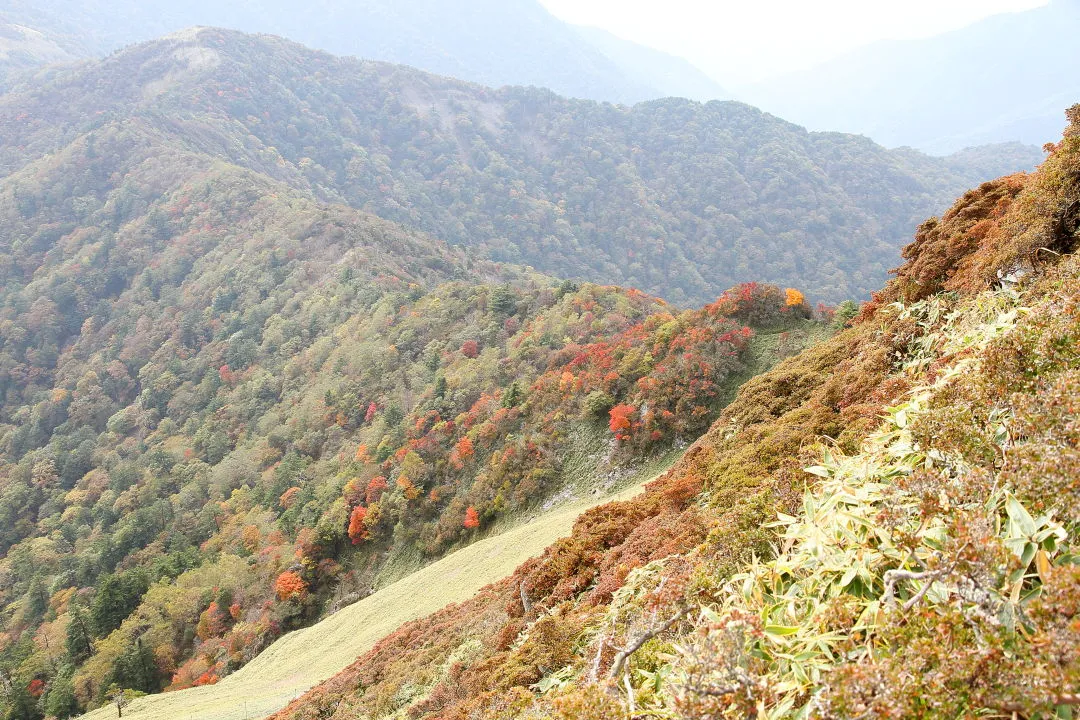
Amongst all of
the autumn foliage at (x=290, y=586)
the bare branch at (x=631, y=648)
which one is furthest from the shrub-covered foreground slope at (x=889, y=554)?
the autumn foliage at (x=290, y=586)

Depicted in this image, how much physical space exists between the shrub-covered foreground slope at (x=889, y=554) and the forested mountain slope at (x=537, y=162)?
5105 inches

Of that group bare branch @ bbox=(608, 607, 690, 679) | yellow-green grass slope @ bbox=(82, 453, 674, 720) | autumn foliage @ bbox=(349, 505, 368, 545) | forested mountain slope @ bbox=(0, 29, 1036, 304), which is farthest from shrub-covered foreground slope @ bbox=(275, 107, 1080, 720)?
forested mountain slope @ bbox=(0, 29, 1036, 304)

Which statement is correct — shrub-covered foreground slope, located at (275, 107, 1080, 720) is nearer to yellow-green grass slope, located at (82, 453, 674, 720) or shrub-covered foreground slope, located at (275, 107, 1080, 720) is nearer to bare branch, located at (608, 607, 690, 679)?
bare branch, located at (608, 607, 690, 679)

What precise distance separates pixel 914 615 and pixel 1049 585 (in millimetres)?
665

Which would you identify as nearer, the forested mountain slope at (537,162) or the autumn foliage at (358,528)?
the autumn foliage at (358,528)

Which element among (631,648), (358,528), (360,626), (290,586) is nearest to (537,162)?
(358,528)

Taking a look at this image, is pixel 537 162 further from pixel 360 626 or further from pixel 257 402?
pixel 360 626

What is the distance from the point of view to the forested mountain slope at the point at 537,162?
137000 millimetres

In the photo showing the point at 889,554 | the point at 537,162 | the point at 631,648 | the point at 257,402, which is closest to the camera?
the point at 889,554

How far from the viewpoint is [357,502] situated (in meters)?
30.6

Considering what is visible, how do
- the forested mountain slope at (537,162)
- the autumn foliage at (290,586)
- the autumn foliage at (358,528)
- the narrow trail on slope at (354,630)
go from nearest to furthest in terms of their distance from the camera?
the narrow trail on slope at (354,630) → the autumn foliage at (290,586) → the autumn foliage at (358,528) → the forested mountain slope at (537,162)

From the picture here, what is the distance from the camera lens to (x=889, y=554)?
3.85 meters

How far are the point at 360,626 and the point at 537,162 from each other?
175148 mm

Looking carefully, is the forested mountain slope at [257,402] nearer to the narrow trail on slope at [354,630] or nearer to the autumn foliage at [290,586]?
the autumn foliage at [290,586]
